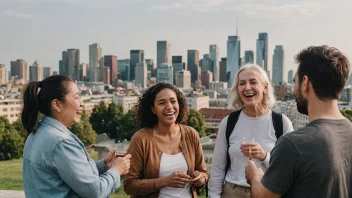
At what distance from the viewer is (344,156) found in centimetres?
208

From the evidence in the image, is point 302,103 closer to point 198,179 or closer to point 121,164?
point 121,164

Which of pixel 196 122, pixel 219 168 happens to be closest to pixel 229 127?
pixel 219 168

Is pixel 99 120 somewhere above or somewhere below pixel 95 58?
below

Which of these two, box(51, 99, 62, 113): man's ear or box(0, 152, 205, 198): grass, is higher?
box(51, 99, 62, 113): man's ear

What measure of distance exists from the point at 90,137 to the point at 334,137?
3646 centimetres

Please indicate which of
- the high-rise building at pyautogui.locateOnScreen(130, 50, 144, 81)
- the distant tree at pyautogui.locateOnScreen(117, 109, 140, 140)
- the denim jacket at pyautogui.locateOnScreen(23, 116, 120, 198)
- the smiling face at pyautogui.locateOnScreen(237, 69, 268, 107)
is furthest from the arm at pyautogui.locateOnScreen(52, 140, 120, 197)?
the high-rise building at pyautogui.locateOnScreen(130, 50, 144, 81)

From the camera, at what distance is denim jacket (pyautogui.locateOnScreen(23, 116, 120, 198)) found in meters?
2.52

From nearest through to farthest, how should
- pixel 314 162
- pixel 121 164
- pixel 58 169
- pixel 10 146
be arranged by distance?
pixel 314 162 → pixel 58 169 → pixel 121 164 → pixel 10 146

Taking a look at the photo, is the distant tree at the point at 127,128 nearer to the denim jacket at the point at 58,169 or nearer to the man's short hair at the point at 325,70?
the denim jacket at the point at 58,169

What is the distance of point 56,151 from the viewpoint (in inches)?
99.7

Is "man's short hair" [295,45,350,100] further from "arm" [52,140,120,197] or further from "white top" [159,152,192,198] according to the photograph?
"white top" [159,152,192,198]

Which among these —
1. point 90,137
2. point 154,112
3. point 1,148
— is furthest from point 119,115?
point 154,112

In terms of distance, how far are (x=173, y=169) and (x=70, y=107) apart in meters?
1.08

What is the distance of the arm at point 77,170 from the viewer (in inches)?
98.7
